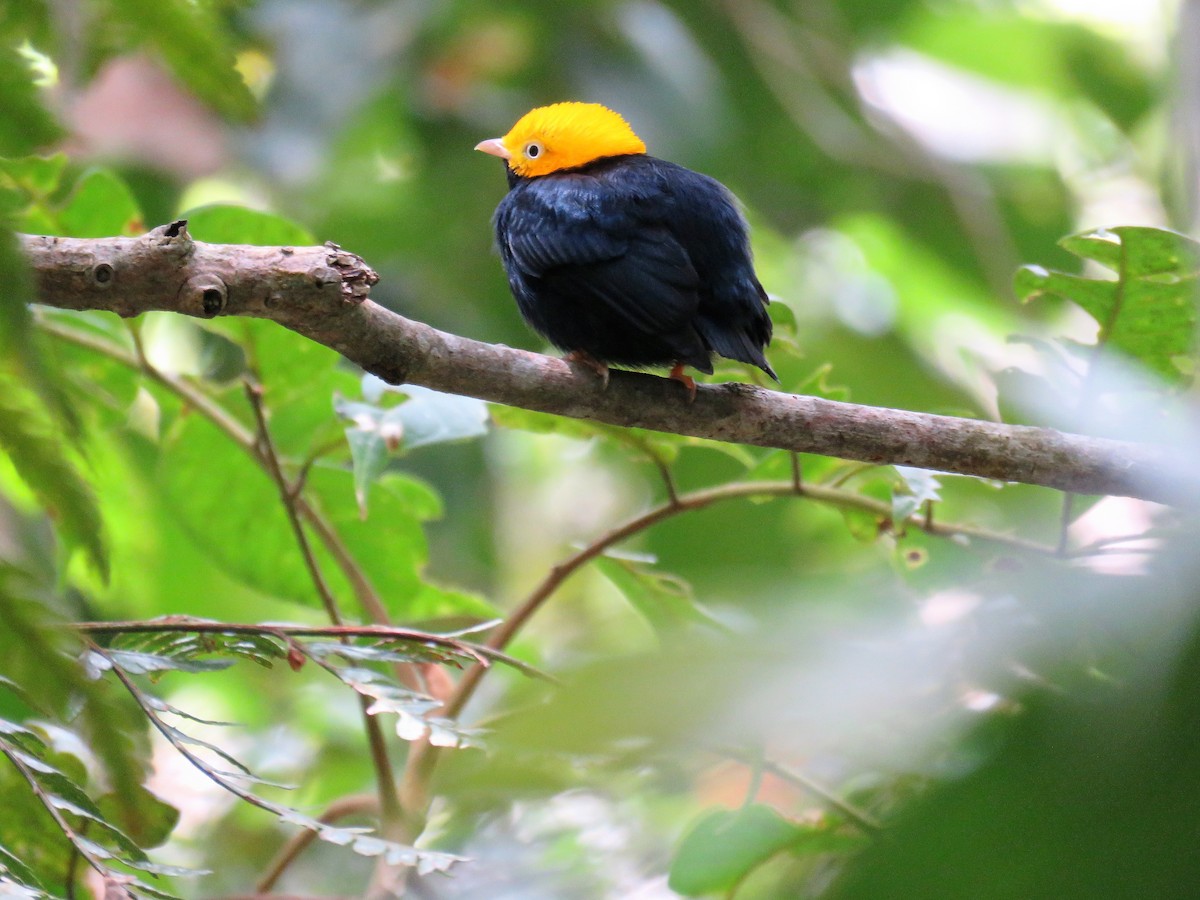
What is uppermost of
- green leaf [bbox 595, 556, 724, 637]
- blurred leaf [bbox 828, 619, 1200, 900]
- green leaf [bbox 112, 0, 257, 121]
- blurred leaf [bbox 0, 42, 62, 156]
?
green leaf [bbox 112, 0, 257, 121]

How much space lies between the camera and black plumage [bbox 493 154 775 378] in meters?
2.38

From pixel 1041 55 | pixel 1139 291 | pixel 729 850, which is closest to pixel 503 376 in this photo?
pixel 729 850

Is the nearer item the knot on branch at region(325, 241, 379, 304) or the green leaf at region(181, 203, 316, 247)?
the knot on branch at region(325, 241, 379, 304)

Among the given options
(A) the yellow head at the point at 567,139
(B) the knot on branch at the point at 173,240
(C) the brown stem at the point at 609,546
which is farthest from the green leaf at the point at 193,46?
(A) the yellow head at the point at 567,139

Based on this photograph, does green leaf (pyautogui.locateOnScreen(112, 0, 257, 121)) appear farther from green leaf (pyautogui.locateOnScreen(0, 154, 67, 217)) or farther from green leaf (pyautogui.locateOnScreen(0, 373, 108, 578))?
green leaf (pyautogui.locateOnScreen(0, 154, 67, 217))

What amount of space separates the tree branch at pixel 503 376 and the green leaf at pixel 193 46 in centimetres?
78

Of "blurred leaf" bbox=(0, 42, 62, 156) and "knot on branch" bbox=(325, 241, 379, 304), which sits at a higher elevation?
"knot on branch" bbox=(325, 241, 379, 304)

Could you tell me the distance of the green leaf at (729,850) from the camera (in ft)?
5.53

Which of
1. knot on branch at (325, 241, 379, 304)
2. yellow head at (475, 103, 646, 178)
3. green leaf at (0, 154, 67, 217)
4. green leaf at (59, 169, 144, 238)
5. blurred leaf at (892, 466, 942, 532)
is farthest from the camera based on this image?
yellow head at (475, 103, 646, 178)

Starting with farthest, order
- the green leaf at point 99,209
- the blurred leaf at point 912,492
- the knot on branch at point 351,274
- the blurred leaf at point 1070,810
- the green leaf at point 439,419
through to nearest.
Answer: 1. the green leaf at point 99,209
2. the green leaf at point 439,419
3. the blurred leaf at point 912,492
4. the knot on branch at point 351,274
5. the blurred leaf at point 1070,810

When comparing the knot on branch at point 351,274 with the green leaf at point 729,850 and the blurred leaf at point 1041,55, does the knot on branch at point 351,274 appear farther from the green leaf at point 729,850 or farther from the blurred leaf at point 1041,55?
the blurred leaf at point 1041,55

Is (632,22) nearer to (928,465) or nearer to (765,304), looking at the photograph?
(765,304)

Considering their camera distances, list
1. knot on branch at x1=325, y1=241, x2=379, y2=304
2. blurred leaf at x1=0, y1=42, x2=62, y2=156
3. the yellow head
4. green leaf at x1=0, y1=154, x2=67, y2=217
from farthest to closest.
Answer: the yellow head
green leaf at x1=0, y1=154, x2=67, y2=217
knot on branch at x1=325, y1=241, x2=379, y2=304
blurred leaf at x1=0, y1=42, x2=62, y2=156

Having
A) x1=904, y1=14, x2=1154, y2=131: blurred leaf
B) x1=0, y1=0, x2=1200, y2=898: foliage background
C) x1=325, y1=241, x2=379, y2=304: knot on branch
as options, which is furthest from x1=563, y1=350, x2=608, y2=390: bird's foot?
x1=904, y1=14, x2=1154, y2=131: blurred leaf
